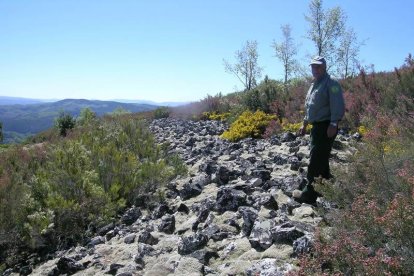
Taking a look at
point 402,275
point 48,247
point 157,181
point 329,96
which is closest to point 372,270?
point 402,275

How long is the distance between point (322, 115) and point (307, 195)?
3.86ft

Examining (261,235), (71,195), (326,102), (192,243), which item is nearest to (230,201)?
(192,243)

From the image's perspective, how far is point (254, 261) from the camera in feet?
12.3

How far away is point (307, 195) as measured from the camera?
5.27 m

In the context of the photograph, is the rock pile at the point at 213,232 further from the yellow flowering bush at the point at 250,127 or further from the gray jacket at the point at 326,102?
the yellow flowering bush at the point at 250,127

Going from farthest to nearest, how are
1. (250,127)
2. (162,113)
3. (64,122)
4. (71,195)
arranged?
(162,113), (64,122), (250,127), (71,195)

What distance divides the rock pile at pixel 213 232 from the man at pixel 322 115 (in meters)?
0.43

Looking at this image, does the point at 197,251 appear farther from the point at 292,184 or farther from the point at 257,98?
the point at 257,98

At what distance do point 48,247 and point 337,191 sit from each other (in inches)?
166

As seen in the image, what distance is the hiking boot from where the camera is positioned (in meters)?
5.24

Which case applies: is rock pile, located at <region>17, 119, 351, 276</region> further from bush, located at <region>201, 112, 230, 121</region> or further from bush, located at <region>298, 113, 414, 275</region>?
bush, located at <region>201, 112, 230, 121</region>

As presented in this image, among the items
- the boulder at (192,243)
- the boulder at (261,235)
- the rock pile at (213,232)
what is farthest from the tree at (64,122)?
the boulder at (261,235)

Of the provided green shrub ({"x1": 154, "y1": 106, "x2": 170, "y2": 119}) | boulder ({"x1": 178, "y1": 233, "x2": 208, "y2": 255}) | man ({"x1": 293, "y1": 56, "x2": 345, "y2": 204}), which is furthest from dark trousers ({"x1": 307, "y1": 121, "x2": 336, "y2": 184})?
green shrub ({"x1": 154, "y1": 106, "x2": 170, "y2": 119})

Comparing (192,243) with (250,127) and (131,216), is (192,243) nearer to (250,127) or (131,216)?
(131,216)
